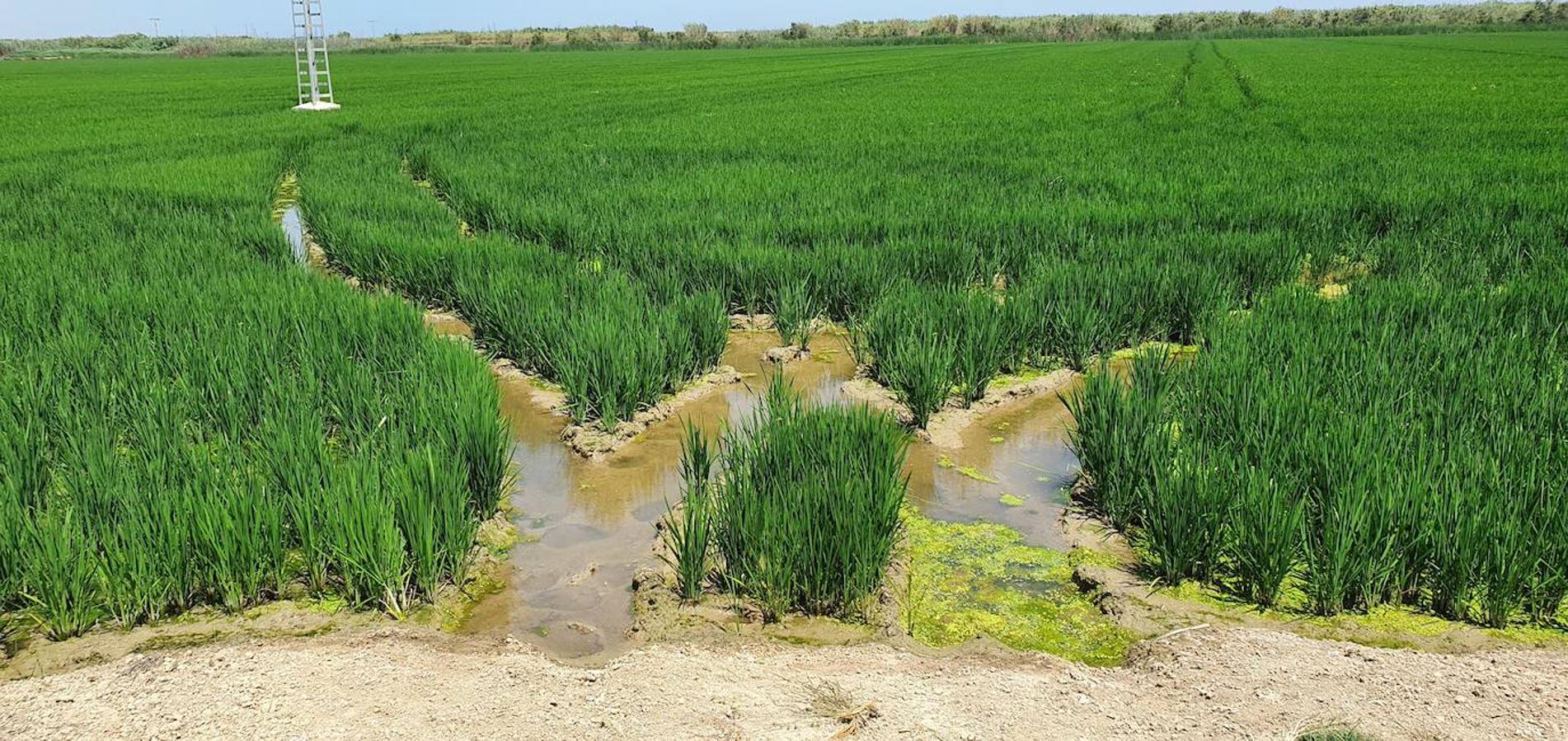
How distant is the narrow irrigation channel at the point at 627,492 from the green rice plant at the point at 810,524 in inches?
8.5

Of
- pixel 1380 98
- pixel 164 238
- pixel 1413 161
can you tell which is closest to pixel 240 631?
pixel 164 238

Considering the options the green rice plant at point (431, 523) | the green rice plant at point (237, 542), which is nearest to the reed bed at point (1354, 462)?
the green rice plant at point (431, 523)

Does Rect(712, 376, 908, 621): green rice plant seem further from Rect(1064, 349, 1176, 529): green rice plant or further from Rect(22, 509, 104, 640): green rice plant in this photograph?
Rect(22, 509, 104, 640): green rice plant

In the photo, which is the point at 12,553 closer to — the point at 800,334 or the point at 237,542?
the point at 237,542

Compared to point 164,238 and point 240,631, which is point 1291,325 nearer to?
point 240,631

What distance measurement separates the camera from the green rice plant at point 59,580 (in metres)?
2.51

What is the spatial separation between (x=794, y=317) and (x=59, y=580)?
3.37 meters

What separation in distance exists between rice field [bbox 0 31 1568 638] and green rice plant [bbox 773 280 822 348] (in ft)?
0.06

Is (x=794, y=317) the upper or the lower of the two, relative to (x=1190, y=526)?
upper

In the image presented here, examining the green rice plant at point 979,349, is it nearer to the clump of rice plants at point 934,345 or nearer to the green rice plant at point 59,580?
the clump of rice plants at point 934,345

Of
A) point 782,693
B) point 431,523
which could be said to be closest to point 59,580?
point 431,523

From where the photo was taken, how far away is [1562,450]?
3.00 m

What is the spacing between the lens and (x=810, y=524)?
2670mm

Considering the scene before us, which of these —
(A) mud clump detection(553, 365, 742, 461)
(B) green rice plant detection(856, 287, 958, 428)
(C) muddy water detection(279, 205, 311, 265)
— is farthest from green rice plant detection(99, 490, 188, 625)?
(C) muddy water detection(279, 205, 311, 265)
